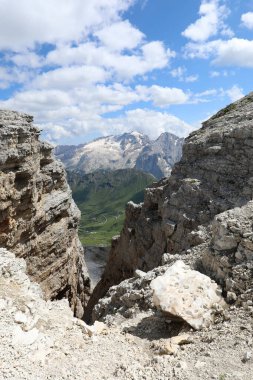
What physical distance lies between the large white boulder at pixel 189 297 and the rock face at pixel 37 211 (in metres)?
26.4

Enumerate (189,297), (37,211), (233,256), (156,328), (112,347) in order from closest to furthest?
(112,347)
(189,297)
(156,328)
(233,256)
(37,211)

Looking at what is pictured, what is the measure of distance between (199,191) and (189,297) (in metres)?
24.5

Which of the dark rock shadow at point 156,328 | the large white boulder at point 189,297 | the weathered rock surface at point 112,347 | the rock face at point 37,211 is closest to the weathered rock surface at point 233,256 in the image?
the large white boulder at point 189,297

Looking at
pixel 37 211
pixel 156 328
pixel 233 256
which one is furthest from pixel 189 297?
pixel 37 211

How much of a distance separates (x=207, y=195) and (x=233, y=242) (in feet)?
64.9

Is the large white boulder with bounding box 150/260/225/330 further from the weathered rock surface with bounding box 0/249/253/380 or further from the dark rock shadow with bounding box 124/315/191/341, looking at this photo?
the weathered rock surface with bounding box 0/249/253/380

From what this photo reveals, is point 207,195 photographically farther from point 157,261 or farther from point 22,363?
point 22,363

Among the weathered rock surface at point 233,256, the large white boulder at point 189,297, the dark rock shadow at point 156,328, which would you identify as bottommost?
the dark rock shadow at point 156,328

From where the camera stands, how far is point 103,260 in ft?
473

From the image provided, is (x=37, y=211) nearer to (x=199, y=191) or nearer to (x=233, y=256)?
(x=199, y=191)

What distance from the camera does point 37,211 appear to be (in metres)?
48.1

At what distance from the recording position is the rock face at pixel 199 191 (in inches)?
1496

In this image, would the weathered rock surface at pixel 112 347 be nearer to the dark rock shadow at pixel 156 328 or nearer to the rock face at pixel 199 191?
the dark rock shadow at pixel 156 328

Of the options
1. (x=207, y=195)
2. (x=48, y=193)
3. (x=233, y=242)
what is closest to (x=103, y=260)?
(x=48, y=193)
